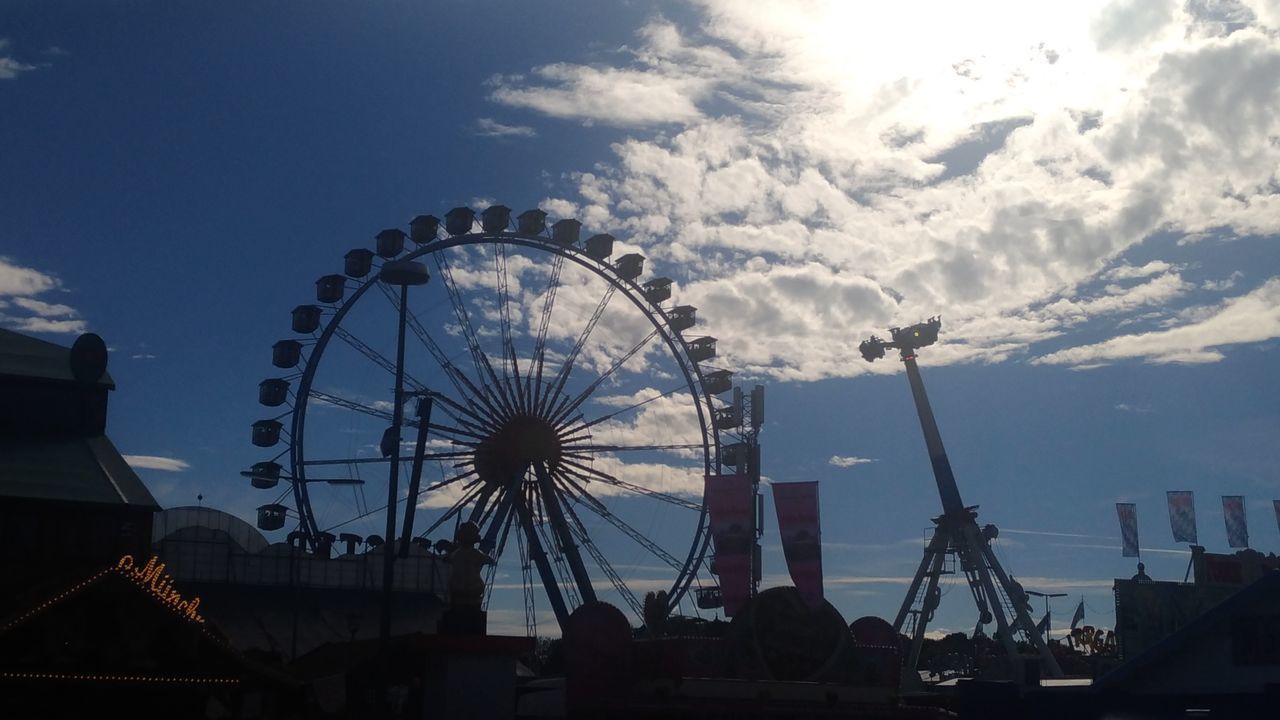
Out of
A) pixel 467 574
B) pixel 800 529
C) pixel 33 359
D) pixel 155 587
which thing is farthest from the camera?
pixel 800 529

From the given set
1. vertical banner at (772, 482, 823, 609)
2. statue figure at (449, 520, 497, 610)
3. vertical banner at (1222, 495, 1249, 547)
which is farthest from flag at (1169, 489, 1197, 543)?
statue figure at (449, 520, 497, 610)

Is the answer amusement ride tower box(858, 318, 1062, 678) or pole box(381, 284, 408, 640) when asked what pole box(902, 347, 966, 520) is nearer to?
amusement ride tower box(858, 318, 1062, 678)

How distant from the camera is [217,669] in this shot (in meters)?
24.5

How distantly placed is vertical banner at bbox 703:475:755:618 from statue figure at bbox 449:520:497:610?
18059 mm

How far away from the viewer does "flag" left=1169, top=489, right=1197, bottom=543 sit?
74062 millimetres

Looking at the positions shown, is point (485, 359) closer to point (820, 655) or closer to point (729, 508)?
point (729, 508)

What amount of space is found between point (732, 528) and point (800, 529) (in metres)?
2.44

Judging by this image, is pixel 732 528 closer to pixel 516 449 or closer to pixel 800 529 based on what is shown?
pixel 800 529

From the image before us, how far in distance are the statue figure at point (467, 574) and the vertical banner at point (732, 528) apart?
18.1 m

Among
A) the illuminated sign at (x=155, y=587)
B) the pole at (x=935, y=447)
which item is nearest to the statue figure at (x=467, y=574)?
the illuminated sign at (x=155, y=587)

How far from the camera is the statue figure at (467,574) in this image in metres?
27.9

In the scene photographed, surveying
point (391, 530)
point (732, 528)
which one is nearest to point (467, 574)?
point (391, 530)

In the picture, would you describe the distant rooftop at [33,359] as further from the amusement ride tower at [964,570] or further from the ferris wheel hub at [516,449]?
the amusement ride tower at [964,570]

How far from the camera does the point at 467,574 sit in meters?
28.4
